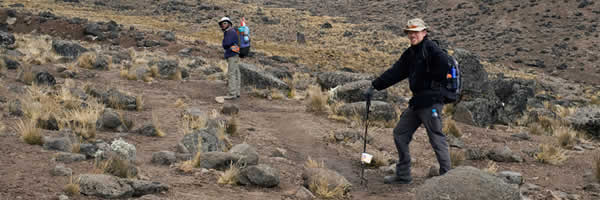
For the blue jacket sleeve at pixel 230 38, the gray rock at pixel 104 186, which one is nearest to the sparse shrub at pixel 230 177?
the gray rock at pixel 104 186

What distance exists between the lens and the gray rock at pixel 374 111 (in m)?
10.1

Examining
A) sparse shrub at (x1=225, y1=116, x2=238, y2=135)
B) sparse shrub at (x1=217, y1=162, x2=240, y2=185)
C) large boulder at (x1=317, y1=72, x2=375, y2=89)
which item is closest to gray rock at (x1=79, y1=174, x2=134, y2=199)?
sparse shrub at (x1=217, y1=162, x2=240, y2=185)

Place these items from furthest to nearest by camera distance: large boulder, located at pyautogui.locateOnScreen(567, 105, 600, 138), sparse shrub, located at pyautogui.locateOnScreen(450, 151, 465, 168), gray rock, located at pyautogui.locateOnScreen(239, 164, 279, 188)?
large boulder, located at pyautogui.locateOnScreen(567, 105, 600, 138) < sparse shrub, located at pyautogui.locateOnScreen(450, 151, 465, 168) < gray rock, located at pyautogui.locateOnScreen(239, 164, 279, 188)

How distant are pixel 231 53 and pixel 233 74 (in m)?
0.60

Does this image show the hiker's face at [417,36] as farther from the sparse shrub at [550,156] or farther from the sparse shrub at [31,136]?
the sparse shrub at [31,136]

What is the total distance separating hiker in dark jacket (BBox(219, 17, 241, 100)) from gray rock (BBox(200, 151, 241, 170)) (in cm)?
568

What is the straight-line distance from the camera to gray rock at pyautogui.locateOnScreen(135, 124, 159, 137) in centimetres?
739

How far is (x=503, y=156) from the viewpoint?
7.70 metres

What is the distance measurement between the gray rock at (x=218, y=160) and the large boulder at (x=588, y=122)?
8177 mm

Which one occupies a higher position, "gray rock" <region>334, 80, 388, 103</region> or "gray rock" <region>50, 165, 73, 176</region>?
"gray rock" <region>50, 165, 73, 176</region>

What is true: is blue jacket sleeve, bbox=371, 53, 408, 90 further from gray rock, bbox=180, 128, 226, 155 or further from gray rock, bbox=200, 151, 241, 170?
gray rock, bbox=180, 128, 226, 155

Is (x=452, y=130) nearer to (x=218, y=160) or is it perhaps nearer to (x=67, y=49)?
(x=218, y=160)

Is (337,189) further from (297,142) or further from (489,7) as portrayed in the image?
(489,7)

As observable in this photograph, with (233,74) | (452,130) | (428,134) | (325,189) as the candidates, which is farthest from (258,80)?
Result: (325,189)
